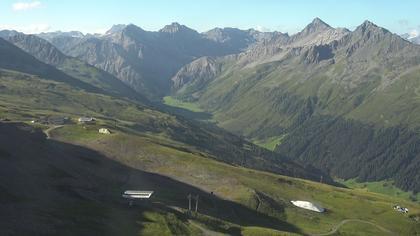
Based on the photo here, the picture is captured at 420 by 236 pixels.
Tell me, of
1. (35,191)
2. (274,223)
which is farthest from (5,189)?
(274,223)

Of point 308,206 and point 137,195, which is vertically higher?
point 137,195

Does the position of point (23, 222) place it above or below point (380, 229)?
above

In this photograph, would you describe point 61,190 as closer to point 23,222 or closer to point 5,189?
point 5,189

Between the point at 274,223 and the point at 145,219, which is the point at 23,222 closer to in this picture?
the point at 145,219

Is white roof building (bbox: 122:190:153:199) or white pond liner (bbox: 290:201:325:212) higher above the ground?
white roof building (bbox: 122:190:153:199)

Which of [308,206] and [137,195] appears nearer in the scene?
[137,195]

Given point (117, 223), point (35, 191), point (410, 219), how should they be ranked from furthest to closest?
point (410, 219), point (35, 191), point (117, 223)

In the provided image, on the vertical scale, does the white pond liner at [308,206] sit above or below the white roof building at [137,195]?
below

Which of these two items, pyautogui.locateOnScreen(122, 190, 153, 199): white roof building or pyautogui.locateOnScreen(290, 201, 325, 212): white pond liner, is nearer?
pyautogui.locateOnScreen(122, 190, 153, 199): white roof building

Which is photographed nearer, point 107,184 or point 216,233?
point 216,233

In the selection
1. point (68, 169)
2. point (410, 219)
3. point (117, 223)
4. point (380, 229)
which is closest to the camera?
point (117, 223)

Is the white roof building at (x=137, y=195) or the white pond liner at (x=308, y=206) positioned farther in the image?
the white pond liner at (x=308, y=206)
